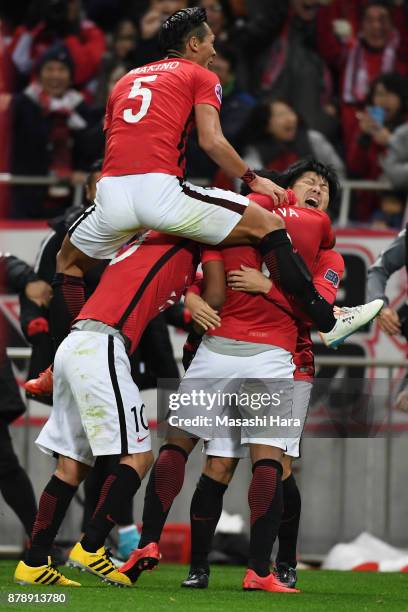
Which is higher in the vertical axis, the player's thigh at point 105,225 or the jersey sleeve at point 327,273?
the player's thigh at point 105,225

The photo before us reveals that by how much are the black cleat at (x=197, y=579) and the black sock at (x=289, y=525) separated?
0.51 metres

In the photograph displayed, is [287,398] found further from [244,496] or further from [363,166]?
[363,166]

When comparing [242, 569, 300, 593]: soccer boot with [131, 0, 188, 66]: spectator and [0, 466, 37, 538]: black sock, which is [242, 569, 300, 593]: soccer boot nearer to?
[0, 466, 37, 538]: black sock

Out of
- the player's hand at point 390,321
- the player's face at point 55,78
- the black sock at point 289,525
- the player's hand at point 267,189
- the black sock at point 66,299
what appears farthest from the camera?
the player's face at point 55,78

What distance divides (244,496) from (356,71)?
14.5 ft

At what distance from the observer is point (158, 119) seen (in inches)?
242

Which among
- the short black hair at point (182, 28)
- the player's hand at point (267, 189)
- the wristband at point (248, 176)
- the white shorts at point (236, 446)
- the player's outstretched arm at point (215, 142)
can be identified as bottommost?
the white shorts at point (236, 446)

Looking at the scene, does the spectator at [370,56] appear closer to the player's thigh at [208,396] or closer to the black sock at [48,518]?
the player's thigh at [208,396]

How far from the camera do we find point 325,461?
A: 9.34 m

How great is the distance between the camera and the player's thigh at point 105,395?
235 inches

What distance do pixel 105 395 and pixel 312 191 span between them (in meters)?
1.67

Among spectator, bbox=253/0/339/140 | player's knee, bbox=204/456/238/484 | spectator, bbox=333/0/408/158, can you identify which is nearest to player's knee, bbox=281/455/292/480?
player's knee, bbox=204/456/238/484

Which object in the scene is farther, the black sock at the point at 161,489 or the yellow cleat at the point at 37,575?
the black sock at the point at 161,489

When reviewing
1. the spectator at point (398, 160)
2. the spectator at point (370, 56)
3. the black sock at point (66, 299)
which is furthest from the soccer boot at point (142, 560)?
the spectator at point (370, 56)
